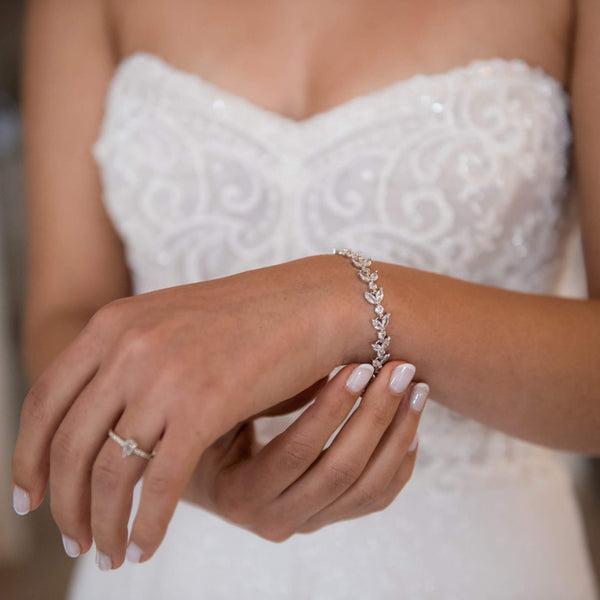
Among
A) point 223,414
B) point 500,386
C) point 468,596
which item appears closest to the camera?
point 223,414

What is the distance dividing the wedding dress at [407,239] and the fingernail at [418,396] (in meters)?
0.25

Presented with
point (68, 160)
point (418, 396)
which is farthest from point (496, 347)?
point (68, 160)

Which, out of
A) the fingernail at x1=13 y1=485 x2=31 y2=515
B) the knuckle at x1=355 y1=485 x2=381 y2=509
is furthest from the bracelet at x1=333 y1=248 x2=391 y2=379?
the fingernail at x1=13 y1=485 x2=31 y2=515

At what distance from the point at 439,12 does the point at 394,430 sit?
54cm

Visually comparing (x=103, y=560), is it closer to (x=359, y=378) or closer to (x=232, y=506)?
(x=232, y=506)

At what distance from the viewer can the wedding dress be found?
2.36 ft

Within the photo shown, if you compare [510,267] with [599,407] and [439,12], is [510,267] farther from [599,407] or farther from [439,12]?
[439,12]

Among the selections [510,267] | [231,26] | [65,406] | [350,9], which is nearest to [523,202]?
[510,267]

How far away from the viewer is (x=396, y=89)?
0.73 m

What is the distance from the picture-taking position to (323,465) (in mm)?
502

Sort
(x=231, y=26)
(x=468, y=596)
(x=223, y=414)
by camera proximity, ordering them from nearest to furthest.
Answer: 1. (x=223, y=414)
2. (x=468, y=596)
3. (x=231, y=26)

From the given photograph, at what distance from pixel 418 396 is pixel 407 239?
26 centimetres

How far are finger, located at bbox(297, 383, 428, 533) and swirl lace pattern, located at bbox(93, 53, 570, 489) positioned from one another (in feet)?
0.73

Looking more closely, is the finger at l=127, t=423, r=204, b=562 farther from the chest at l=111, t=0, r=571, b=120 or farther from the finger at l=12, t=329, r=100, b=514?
the chest at l=111, t=0, r=571, b=120
